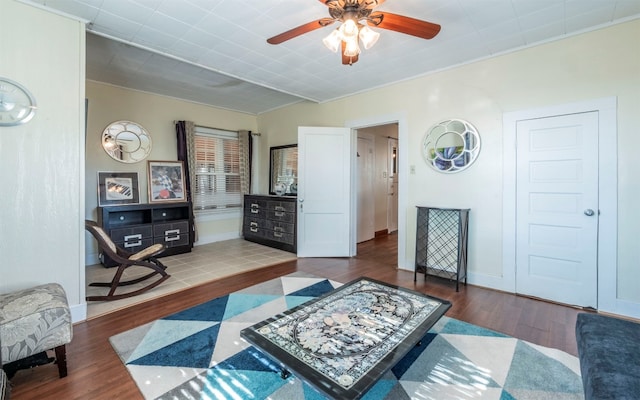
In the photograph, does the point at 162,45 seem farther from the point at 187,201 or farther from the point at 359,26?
the point at 187,201

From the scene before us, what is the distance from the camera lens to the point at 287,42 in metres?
2.89

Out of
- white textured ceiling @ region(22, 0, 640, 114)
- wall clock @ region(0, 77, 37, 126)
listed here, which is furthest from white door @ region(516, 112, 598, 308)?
wall clock @ region(0, 77, 37, 126)

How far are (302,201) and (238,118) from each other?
2.62 meters

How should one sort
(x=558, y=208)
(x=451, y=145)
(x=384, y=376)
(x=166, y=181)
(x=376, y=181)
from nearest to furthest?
(x=384, y=376)
(x=558, y=208)
(x=451, y=145)
(x=166, y=181)
(x=376, y=181)

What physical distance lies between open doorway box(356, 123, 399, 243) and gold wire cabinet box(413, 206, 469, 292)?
207cm

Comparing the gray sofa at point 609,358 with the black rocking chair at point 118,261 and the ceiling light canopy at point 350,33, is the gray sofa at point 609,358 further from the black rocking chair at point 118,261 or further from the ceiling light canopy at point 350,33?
the black rocking chair at point 118,261

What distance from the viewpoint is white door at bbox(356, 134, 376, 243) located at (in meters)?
5.80

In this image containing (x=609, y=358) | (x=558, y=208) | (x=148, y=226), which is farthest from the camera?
(x=148, y=226)

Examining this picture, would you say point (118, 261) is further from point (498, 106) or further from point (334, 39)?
point (498, 106)

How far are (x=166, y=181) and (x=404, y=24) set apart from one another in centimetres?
454

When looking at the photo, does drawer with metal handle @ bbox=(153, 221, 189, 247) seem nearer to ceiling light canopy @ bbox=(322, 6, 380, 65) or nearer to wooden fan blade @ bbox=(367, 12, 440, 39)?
ceiling light canopy @ bbox=(322, 6, 380, 65)

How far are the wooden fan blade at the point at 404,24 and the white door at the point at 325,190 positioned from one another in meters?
2.65

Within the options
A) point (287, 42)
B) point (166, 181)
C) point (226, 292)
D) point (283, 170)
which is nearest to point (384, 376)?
point (226, 292)

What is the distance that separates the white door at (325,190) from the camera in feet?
15.3
